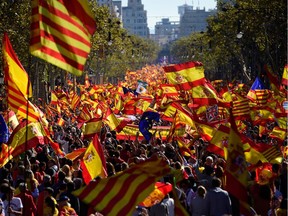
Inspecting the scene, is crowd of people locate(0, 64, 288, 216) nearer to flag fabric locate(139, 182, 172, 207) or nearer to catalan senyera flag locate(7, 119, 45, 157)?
flag fabric locate(139, 182, 172, 207)

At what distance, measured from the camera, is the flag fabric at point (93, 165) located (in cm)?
1269

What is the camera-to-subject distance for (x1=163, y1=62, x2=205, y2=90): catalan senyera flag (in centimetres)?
2094

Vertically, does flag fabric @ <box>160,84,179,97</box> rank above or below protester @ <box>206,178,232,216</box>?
below

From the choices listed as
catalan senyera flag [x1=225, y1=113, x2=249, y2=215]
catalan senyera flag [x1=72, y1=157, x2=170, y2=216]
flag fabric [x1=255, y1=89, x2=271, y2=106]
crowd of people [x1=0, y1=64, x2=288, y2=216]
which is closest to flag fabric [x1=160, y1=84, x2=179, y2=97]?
flag fabric [x1=255, y1=89, x2=271, y2=106]

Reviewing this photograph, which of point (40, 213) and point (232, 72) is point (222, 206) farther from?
point (232, 72)

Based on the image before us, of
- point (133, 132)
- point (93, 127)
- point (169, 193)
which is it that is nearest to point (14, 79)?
point (169, 193)

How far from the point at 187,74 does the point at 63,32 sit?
38.8 ft

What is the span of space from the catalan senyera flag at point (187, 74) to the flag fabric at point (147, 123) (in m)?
1.49

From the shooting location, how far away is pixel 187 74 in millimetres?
21109

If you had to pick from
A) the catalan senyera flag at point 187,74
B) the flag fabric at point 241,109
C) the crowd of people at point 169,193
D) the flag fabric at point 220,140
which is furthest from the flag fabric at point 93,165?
the flag fabric at point 241,109

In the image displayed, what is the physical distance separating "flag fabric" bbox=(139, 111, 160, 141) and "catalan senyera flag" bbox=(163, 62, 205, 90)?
1.49 meters

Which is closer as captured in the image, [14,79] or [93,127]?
[14,79]

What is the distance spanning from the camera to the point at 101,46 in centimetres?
6688

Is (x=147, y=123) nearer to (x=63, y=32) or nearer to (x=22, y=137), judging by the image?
(x=22, y=137)
